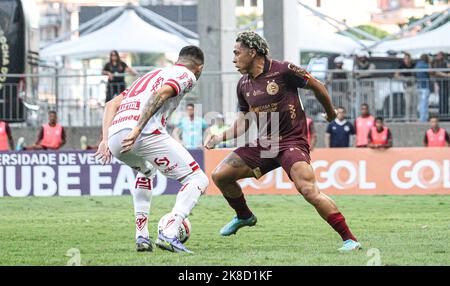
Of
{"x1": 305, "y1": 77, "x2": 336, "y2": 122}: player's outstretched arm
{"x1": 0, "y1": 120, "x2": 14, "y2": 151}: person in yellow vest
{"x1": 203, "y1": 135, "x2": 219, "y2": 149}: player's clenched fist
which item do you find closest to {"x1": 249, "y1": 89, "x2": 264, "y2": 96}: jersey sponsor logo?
{"x1": 305, "y1": 77, "x2": 336, "y2": 122}: player's outstretched arm

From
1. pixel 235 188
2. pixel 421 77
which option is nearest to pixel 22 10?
pixel 421 77

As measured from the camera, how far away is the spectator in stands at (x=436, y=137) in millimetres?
25797

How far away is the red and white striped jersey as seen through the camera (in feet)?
40.0

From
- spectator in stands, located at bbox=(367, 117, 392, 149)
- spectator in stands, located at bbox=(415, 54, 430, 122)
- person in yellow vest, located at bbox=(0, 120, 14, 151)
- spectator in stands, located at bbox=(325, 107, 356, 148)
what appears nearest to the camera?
spectator in stands, located at bbox=(367, 117, 392, 149)

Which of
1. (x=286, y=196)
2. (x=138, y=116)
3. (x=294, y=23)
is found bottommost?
(x=286, y=196)

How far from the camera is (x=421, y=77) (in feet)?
93.9

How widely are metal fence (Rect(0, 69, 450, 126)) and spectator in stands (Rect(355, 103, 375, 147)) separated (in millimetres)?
1761

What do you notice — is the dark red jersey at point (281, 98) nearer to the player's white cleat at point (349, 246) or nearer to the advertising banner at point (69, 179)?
the player's white cleat at point (349, 246)

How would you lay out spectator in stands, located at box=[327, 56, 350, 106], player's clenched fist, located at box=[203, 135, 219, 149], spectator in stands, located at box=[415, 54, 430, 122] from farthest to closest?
spectator in stands, located at box=[327, 56, 350, 106] < spectator in stands, located at box=[415, 54, 430, 122] < player's clenched fist, located at box=[203, 135, 219, 149]

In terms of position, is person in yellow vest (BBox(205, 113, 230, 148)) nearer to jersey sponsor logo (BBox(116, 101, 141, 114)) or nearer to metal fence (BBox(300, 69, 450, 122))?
metal fence (BBox(300, 69, 450, 122))

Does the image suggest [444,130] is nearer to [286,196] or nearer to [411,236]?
[286,196]

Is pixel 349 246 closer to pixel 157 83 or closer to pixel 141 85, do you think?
pixel 157 83

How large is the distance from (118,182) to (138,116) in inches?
487

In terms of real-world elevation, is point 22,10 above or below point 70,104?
above
